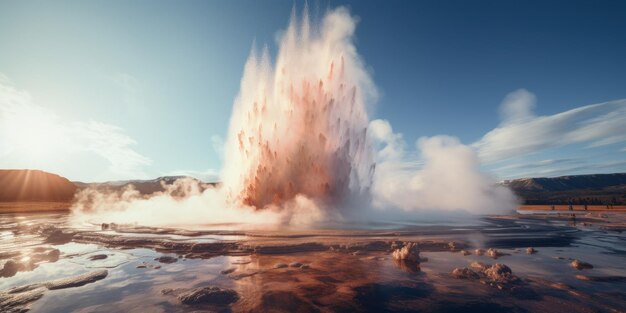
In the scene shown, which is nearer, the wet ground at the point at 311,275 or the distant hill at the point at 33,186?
the wet ground at the point at 311,275

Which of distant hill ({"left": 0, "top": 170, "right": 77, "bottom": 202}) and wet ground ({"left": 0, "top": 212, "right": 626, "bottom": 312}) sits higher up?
distant hill ({"left": 0, "top": 170, "right": 77, "bottom": 202})

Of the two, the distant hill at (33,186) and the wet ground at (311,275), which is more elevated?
the distant hill at (33,186)

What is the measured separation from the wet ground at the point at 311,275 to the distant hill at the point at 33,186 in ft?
327

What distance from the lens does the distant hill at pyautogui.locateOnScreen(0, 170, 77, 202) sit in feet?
286

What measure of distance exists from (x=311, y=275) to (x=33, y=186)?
129142mm

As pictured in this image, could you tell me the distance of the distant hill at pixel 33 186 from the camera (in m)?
87.2

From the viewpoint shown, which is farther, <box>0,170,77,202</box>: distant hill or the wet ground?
<box>0,170,77,202</box>: distant hill

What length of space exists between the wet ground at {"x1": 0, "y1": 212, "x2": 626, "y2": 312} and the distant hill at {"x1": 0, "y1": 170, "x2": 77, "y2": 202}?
99.6 metres

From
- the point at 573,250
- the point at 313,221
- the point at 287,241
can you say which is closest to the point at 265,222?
the point at 313,221

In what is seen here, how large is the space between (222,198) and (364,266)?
118 feet

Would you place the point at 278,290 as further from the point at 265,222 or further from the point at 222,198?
the point at 222,198

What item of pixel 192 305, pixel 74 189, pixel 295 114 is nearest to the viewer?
pixel 192 305

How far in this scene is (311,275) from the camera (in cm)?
1070

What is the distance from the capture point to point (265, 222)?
27.6 m
